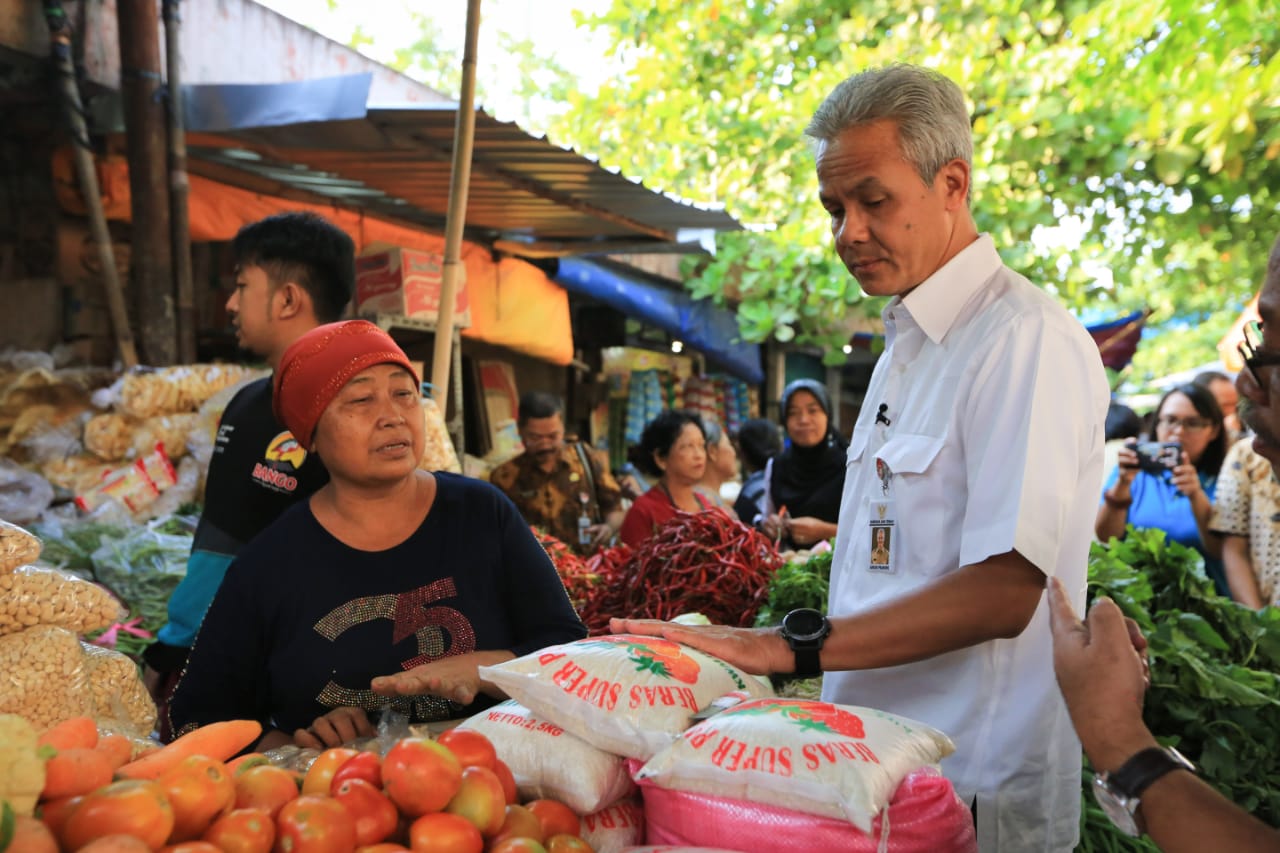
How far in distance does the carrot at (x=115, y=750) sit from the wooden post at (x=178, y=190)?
435 cm

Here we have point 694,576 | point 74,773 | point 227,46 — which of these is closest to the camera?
point 74,773

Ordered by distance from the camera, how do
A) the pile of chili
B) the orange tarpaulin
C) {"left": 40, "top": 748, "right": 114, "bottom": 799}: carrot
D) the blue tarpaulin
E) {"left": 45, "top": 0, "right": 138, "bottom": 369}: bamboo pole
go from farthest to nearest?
the blue tarpaulin, the orange tarpaulin, {"left": 45, "top": 0, "right": 138, "bottom": 369}: bamboo pole, the pile of chili, {"left": 40, "top": 748, "right": 114, "bottom": 799}: carrot

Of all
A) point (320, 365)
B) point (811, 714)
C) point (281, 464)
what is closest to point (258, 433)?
point (281, 464)

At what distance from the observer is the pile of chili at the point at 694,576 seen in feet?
11.0

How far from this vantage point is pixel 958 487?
174 centimetres

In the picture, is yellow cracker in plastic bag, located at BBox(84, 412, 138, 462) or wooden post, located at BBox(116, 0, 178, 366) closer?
yellow cracker in plastic bag, located at BBox(84, 412, 138, 462)

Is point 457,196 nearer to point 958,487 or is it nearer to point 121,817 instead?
point 958,487

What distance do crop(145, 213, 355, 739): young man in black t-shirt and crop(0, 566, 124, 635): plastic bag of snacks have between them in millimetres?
529

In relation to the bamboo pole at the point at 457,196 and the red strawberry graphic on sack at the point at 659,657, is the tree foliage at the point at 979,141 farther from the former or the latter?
the red strawberry graphic on sack at the point at 659,657

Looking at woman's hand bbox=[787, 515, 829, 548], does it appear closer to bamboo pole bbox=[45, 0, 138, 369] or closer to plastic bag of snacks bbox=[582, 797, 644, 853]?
plastic bag of snacks bbox=[582, 797, 644, 853]

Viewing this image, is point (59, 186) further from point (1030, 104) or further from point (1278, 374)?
point (1030, 104)

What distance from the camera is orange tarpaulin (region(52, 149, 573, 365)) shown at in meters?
5.27

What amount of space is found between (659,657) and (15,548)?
48.1 inches

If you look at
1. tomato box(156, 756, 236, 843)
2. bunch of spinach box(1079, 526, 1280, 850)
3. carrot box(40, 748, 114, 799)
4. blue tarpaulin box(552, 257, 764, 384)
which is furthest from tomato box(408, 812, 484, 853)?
blue tarpaulin box(552, 257, 764, 384)
